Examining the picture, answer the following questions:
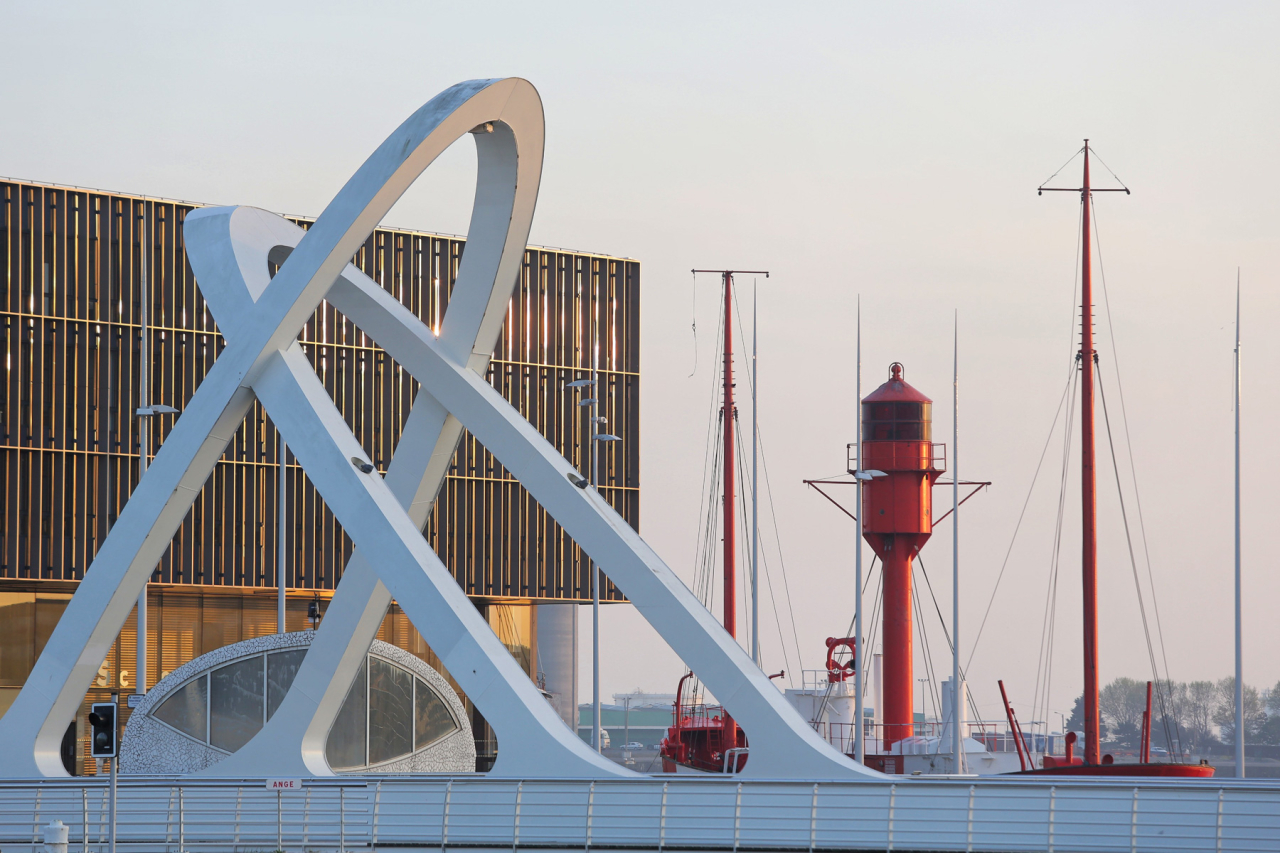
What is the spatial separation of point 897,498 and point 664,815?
82.0 feet

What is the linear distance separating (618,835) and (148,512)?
9974mm

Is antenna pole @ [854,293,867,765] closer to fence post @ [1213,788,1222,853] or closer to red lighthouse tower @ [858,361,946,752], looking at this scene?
red lighthouse tower @ [858,361,946,752]

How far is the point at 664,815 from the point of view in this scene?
2081cm

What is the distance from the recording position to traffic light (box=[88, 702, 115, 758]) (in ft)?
65.3

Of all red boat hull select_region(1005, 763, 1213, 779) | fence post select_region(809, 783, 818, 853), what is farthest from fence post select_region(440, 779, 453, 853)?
red boat hull select_region(1005, 763, 1213, 779)

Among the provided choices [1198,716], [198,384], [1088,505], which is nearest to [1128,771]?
[1088,505]

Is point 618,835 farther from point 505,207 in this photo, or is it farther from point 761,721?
point 505,207

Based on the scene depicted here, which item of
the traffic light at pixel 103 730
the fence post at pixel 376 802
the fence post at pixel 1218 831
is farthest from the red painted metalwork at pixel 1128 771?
the traffic light at pixel 103 730

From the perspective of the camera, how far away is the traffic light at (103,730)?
19.9 meters

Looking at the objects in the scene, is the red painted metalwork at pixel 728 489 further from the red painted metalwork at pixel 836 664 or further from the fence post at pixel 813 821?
the fence post at pixel 813 821

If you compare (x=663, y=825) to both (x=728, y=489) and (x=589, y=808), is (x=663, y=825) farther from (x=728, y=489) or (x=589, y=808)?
(x=728, y=489)

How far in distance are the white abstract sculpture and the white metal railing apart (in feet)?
3.72

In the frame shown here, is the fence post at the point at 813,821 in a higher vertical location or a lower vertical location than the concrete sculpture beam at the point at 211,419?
lower

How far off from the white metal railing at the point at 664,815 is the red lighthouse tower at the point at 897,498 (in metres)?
22.8
